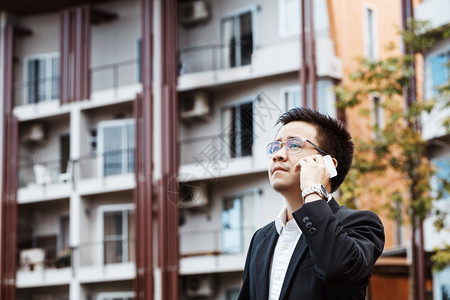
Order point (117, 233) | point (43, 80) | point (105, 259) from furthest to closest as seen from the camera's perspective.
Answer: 1. point (43, 80)
2. point (117, 233)
3. point (105, 259)

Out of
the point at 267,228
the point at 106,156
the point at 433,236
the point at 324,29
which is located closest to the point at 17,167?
the point at 106,156

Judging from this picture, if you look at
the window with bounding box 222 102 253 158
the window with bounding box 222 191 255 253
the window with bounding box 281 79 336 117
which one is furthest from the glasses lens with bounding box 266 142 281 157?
the window with bounding box 222 191 255 253

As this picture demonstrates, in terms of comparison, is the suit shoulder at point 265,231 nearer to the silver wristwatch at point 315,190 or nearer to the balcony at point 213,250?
the silver wristwatch at point 315,190

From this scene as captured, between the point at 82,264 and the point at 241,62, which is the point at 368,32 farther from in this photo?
the point at 82,264

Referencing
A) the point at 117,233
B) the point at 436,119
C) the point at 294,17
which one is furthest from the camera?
the point at 117,233

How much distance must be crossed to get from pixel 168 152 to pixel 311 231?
15.1m

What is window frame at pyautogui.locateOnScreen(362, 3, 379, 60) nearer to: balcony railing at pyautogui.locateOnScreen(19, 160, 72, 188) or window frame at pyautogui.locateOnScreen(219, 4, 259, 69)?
window frame at pyautogui.locateOnScreen(219, 4, 259, 69)

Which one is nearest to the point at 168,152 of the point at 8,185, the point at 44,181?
the point at 44,181

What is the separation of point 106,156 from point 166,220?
2359 millimetres

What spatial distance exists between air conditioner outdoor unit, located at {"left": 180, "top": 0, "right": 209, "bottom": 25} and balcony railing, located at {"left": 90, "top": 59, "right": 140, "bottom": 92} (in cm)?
146

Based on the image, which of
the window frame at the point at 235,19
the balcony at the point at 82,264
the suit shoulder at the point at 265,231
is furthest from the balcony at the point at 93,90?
the suit shoulder at the point at 265,231

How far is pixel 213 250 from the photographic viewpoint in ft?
56.0

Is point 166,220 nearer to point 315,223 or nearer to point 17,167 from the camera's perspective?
point 17,167

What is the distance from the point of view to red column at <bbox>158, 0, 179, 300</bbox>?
17.2m
